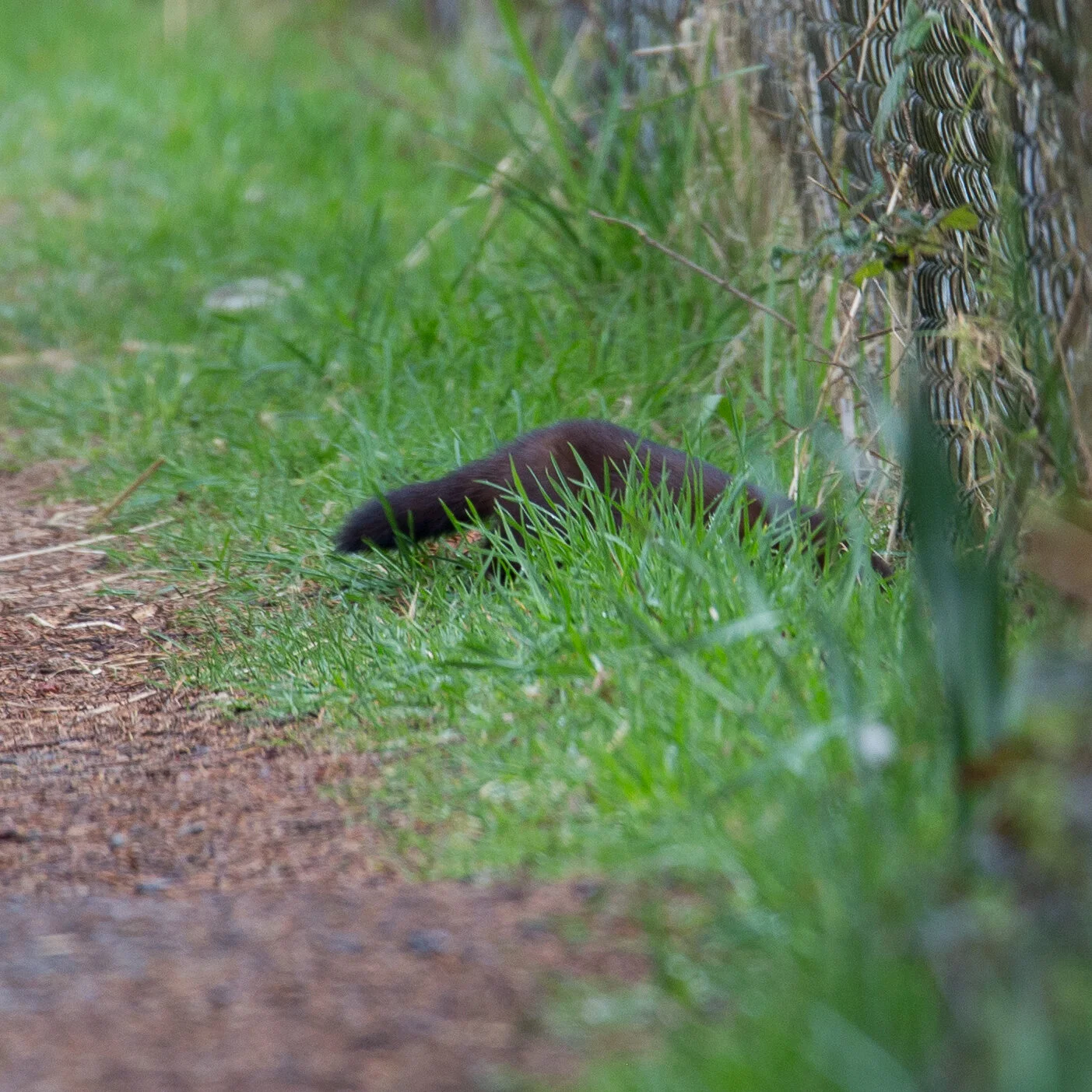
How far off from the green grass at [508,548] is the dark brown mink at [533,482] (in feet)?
0.33

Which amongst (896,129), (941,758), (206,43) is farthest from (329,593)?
(206,43)

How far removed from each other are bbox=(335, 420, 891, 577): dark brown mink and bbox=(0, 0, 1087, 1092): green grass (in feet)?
0.33

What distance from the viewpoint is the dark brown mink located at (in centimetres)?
298

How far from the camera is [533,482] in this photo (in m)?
3.01

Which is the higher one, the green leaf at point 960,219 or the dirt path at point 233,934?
the green leaf at point 960,219

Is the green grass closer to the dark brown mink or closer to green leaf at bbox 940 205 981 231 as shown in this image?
the dark brown mink

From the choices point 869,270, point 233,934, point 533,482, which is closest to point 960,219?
point 869,270

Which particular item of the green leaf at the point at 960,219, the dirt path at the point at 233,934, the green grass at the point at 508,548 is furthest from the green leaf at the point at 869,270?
the dirt path at the point at 233,934

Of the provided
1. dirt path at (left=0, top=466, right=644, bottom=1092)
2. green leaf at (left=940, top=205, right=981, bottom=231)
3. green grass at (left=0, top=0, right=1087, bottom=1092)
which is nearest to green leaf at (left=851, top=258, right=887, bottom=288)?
green leaf at (left=940, top=205, right=981, bottom=231)

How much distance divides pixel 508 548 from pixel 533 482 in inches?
5.4

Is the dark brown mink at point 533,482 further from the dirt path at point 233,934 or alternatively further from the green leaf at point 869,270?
the dirt path at point 233,934

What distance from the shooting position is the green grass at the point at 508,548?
165cm

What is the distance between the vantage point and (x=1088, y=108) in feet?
6.37

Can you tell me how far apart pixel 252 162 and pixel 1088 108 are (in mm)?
5430
